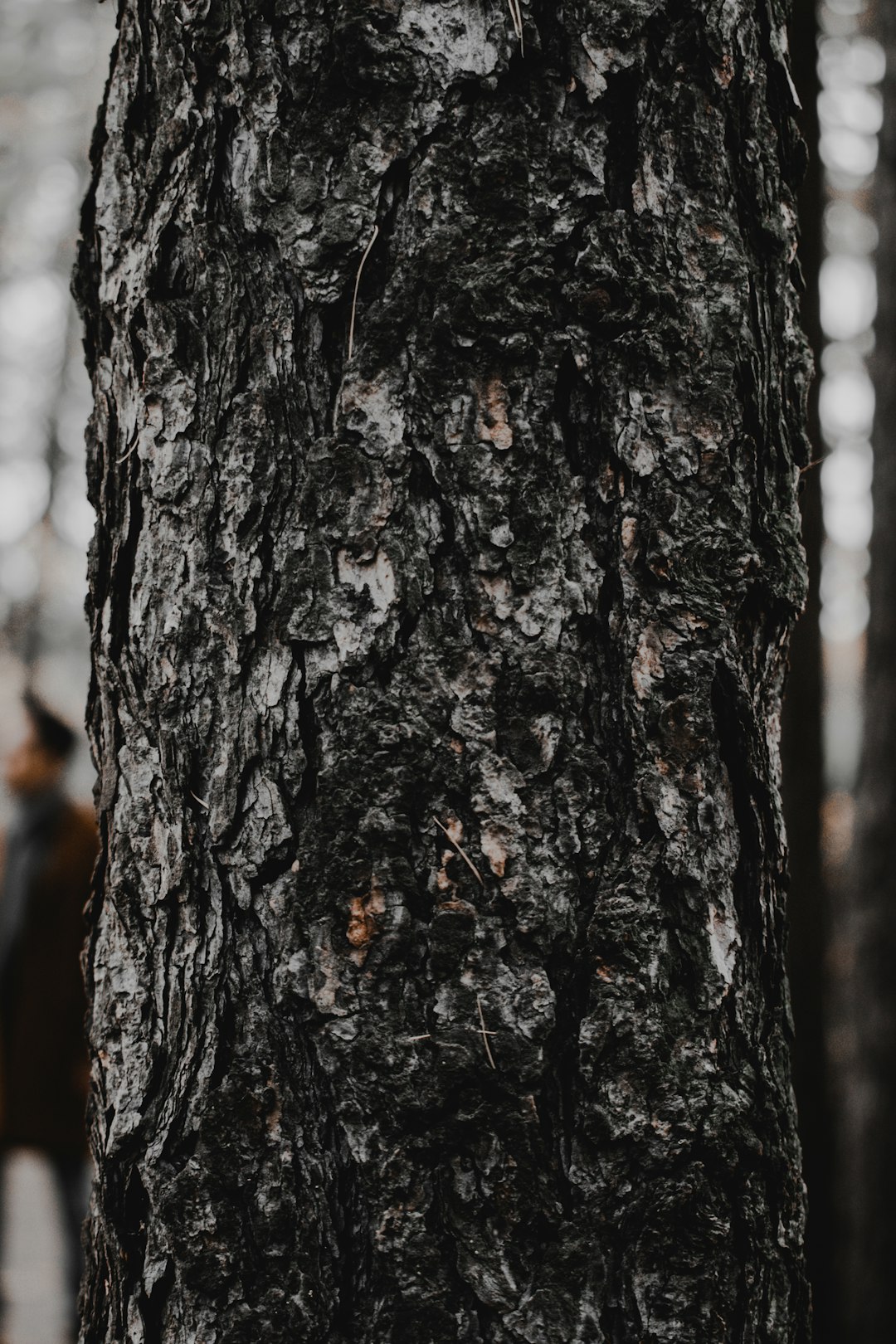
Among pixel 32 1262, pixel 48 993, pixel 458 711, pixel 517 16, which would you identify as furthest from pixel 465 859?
pixel 32 1262

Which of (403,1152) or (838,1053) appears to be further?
(838,1053)

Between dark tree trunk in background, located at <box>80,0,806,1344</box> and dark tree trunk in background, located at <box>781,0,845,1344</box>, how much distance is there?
2620 millimetres

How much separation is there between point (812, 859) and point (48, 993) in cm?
307

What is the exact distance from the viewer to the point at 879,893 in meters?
4.20

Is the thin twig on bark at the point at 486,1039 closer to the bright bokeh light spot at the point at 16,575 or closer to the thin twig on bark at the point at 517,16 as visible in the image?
the thin twig on bark at the point at 517,16

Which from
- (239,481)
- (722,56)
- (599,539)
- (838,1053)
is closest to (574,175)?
(722,56)

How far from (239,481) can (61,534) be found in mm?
18851

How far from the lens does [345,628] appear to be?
1103 millimetres

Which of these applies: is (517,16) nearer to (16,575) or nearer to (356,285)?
(356,285)

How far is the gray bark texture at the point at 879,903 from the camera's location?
404 centimetres

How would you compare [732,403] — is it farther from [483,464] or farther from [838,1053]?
[838,1053]

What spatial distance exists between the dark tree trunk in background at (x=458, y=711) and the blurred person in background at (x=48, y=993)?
286 centimetres

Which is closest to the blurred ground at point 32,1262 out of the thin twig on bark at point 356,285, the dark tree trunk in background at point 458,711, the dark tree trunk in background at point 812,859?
the dark tree trunk in background at point 812,859

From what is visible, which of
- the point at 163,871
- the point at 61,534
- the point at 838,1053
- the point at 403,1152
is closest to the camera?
the point at 403,1152
